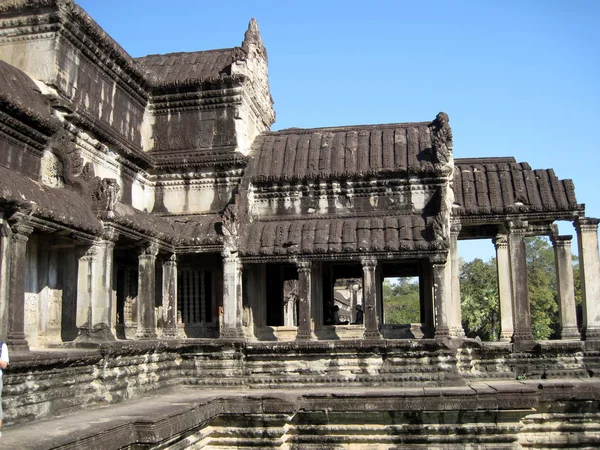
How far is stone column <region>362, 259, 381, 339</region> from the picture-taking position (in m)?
13.7

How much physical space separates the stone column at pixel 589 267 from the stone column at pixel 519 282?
144 centimetres

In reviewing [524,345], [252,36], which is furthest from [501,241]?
[252,36]

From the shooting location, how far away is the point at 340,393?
11758 millimetres

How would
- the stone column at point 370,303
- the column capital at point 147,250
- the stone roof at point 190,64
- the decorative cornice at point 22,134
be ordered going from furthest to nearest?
the stone roof at point 190,64, the stone column at point 370,303, the column capital at point 147,250, the decorative cornice at point 22,134

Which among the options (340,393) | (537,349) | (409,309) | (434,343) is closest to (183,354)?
(340,393)

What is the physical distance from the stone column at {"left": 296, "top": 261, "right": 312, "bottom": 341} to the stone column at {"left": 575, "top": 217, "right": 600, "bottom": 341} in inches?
249

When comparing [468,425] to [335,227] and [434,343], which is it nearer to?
[434,343]

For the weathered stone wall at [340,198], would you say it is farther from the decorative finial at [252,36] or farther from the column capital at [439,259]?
the decorative finial at [252,36]

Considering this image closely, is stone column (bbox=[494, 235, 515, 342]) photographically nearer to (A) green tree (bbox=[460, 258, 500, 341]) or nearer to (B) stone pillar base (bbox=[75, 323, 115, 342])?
(B) stone pillar base (bbox=[75, 323, 115, 342])

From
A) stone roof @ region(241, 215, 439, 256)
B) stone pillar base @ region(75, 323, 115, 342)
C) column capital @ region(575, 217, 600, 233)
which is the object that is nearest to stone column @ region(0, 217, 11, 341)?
stone pillar base @ region(75, 323, 115, 342)

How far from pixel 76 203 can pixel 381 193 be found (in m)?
6.64

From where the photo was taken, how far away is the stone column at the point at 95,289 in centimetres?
1127

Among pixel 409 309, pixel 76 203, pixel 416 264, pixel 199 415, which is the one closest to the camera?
pixel 199 415

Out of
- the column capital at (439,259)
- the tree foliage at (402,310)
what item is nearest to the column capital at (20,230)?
the column capital at (439,259)
